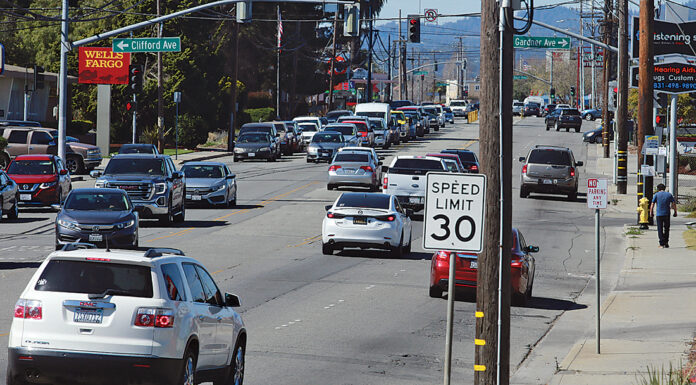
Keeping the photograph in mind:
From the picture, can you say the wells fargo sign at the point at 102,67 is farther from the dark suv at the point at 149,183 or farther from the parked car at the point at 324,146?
the dark suv at the point at 149,183

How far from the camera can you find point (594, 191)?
1825 centimetres

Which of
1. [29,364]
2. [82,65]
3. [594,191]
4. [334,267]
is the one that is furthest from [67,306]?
[82,65]

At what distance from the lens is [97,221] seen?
2477 centimetres

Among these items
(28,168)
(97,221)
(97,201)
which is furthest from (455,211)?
(28,168)

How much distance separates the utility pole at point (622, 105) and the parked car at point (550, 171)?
2.32 m

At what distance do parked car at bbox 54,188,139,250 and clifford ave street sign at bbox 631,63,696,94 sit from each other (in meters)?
21.8

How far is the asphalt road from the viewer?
1455 cm

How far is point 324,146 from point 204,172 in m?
22.1

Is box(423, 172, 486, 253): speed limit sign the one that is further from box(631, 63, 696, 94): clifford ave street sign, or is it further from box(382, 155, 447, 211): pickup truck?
box(631, 63, 696, 94): clifford ave street sign

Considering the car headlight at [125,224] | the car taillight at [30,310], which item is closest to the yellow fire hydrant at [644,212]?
the car headlight at [125,224]

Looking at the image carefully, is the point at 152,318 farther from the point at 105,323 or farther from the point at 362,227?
the point at 362,227

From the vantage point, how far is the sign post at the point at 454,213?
10.9m

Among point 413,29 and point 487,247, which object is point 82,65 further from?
point 487,247

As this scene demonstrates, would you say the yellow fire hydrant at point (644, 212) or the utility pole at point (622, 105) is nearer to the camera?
the yellow fire hydrant at point (644, 212)
